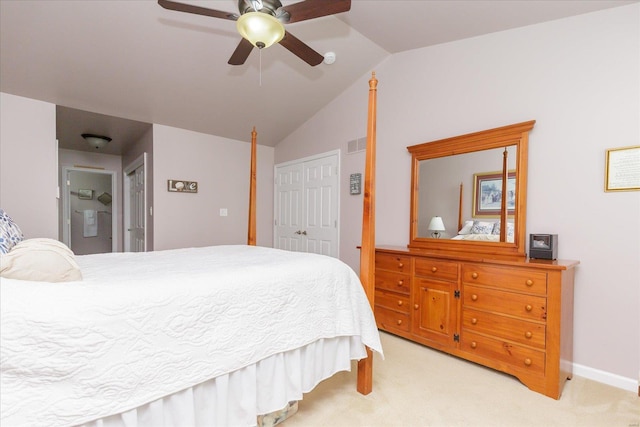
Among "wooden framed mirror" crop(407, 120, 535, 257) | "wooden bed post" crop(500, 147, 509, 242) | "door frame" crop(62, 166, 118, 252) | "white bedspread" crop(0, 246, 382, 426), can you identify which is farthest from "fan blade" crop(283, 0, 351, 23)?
"door frame" crop(62, 166, 118, 252)

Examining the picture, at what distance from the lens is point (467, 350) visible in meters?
2.30

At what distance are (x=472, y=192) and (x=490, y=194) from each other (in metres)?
0.15

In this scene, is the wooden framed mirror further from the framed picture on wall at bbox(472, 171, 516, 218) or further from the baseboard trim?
the baseboard trim

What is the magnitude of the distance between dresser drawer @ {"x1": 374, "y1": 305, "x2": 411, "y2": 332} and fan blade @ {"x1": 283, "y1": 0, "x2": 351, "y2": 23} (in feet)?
7.99

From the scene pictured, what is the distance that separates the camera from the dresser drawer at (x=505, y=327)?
6.41 feet

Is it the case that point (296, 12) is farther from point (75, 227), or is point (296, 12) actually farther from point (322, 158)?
point (75, 227)

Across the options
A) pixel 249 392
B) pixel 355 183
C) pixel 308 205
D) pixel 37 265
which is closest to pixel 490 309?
pixel 249 392

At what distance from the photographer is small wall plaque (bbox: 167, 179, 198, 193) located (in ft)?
12.7

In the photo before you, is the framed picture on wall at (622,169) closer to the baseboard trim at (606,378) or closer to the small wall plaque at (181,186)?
the baseboard trim at (606,378)

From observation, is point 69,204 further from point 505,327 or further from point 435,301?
point 505,327

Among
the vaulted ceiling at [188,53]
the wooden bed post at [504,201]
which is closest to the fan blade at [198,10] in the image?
the vaulted ceiling at [188,53]

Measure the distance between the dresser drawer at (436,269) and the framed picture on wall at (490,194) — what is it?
1.84ft

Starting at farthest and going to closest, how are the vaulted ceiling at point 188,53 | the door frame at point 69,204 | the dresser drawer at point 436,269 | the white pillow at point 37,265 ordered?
1. the door frame at point 69,204
2. the dresser drawer at point 436,269
3. the vaulted ceiling at point 188,53
4. the white pillow at point 37,265

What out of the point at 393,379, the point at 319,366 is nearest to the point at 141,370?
the point at 319,366
